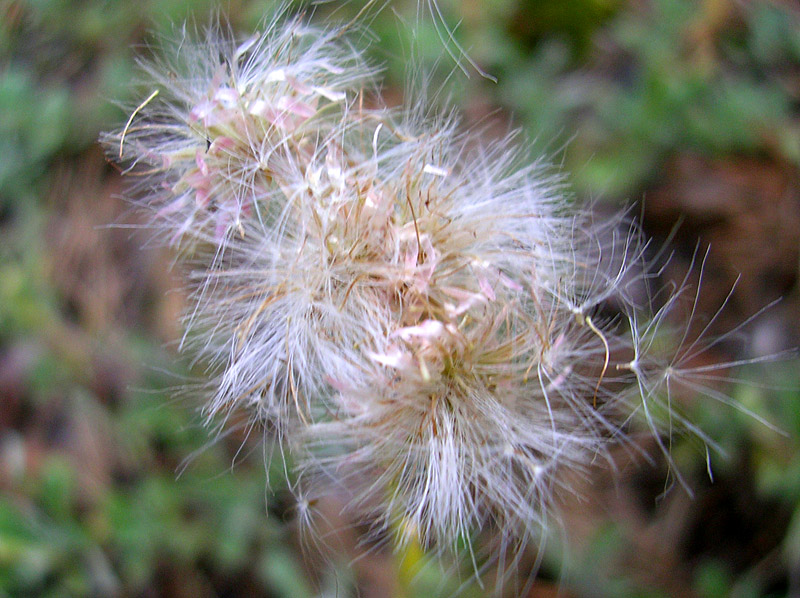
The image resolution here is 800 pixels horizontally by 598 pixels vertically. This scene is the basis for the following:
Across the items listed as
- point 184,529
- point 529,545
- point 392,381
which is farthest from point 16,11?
point 529,545

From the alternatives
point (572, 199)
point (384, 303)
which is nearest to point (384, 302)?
point (384, 303)

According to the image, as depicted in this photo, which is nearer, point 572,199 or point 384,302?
point 384,302

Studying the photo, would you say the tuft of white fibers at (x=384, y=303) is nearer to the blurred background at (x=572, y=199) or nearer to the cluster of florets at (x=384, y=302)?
the cluster of florets at (x=384, y=302)

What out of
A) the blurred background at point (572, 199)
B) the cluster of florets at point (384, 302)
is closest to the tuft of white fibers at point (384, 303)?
the cluster of florets at point (384, 302)

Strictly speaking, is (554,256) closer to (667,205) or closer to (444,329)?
(444,329)

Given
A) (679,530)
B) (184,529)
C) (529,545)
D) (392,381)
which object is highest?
(392,381)

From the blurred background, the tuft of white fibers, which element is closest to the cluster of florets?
the tuft of white fibers

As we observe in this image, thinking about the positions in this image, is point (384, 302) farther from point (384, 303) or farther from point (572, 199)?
point (572, 199)
